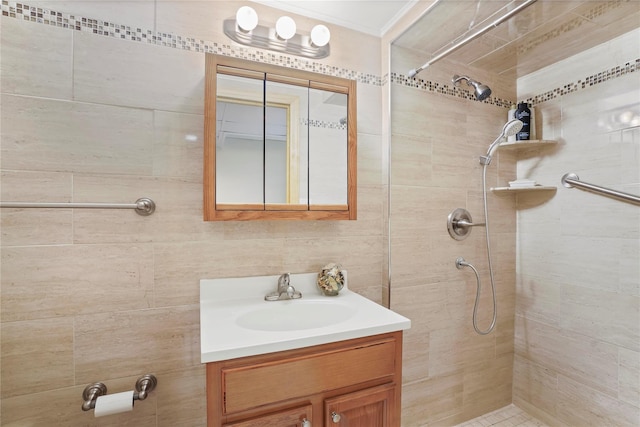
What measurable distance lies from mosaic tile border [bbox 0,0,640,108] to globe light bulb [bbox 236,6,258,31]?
98 millimetres

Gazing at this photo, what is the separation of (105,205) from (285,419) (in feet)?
3.33

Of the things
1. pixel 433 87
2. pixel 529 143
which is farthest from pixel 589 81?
pixel 433 87

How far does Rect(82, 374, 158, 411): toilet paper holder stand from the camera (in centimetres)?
110

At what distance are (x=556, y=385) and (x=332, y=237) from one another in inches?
56.1

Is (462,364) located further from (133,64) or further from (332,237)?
(133,64)

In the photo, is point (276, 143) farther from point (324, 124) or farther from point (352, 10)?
point (352, 10)

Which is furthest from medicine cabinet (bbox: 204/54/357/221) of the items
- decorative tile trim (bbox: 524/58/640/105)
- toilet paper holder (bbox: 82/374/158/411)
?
decorative tile trim (bbox: 524/58/640/105)

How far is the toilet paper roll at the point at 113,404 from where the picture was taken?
1028mm

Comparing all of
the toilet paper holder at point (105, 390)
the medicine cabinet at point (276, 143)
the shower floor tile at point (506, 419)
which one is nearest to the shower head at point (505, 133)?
the medicine cabinet at point (276, 143)

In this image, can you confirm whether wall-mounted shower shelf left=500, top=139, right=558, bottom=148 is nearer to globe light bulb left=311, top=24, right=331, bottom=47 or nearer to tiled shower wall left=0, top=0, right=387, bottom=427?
globe light bulb left=311, top=24, right=331, bottom=47

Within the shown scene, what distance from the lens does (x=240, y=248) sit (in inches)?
53.9

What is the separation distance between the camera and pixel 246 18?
1.31 m

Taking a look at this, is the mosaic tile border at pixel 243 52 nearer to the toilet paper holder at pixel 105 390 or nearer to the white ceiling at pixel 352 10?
the white ceiling at pixel 352 10

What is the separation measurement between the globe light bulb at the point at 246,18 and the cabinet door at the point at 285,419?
151 cm
